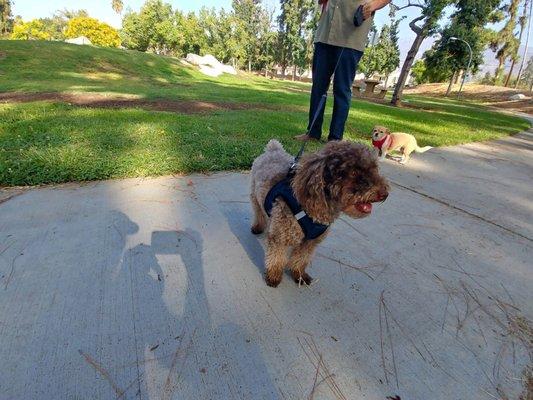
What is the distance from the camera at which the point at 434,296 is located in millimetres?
2285

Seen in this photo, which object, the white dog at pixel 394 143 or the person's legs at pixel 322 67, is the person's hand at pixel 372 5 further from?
the white dog at pixel 394 143

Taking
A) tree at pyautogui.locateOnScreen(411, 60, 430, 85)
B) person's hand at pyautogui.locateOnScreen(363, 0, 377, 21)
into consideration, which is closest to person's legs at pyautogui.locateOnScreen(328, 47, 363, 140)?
person's hand at pyautogui.locateOnScreen(363, 0, 377, 21)

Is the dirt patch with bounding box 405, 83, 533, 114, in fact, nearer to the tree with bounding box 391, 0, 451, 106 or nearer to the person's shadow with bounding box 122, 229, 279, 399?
the tree with bounding box 391, 0, 451, 106

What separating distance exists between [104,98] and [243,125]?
17.3 ft

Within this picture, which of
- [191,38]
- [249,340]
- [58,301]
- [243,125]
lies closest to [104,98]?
[243,125]

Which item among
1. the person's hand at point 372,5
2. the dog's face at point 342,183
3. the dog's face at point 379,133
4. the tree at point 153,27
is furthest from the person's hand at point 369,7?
the tree at point 153,27

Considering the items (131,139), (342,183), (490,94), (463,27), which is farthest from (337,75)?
(490,94)

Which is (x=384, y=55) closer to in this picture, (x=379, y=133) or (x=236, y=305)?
(x=379, y=133)

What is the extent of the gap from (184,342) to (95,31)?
7931 centimetres

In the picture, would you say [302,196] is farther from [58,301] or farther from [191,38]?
[191,38]

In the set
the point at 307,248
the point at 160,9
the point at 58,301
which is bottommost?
the point at 58,301

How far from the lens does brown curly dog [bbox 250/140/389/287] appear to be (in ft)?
6.49

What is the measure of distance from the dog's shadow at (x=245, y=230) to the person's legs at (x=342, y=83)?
8.48 ft

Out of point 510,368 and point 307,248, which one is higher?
point 307,248
